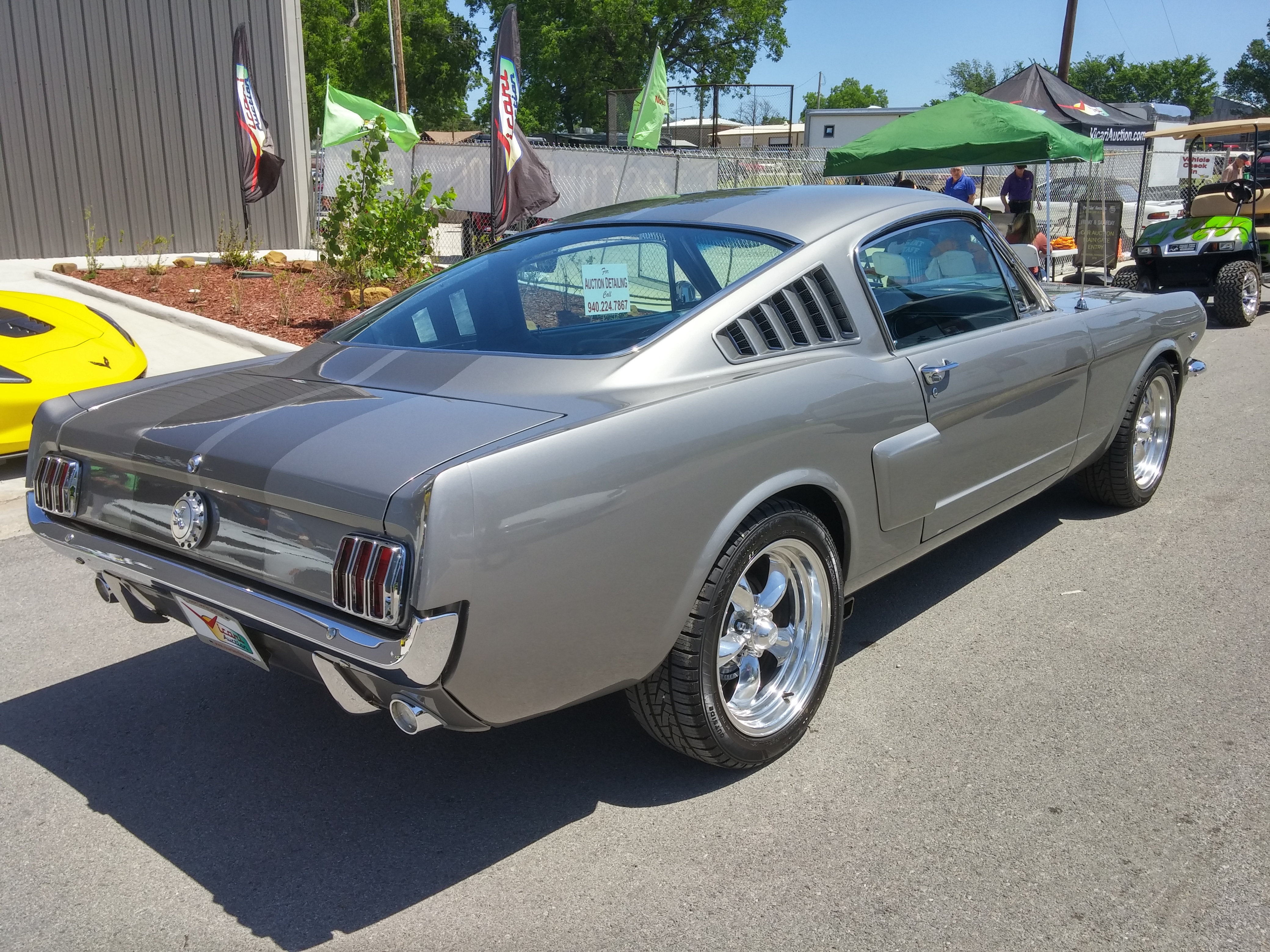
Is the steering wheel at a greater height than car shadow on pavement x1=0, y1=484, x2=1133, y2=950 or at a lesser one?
greater

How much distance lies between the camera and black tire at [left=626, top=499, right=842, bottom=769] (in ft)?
8.88

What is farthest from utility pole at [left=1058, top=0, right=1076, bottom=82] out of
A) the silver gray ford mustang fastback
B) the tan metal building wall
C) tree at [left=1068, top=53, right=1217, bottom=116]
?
tree at [left=1068, top=53, right=1217, bottom=116]

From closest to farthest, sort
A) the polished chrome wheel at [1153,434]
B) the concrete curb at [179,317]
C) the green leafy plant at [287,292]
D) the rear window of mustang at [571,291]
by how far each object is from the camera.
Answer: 1. the rear window of mustang at [571,291]
2. the polished chrome wheel at [1153,434]
3. the concrete curb at [179,317]
4. the green leafy plant at [287,292]

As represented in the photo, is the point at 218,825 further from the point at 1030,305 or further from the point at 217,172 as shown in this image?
the point at 217,172

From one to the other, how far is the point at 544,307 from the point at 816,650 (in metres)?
1.38

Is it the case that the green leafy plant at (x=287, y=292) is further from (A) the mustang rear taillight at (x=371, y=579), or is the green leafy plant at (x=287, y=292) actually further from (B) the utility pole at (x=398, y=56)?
(B) the utility pole at (x=398, y=56)

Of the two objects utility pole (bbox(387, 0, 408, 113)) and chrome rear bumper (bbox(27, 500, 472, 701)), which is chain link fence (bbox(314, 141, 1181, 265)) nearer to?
utility pole (bbox(387, 0, 408, 113))

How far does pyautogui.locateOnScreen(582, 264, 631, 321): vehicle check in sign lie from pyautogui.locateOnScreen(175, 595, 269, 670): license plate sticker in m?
1.41

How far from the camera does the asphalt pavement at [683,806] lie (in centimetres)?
241

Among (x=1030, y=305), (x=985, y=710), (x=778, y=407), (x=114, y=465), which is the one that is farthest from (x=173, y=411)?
(x=1030, y=305)

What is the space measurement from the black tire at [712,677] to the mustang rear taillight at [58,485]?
1666mm

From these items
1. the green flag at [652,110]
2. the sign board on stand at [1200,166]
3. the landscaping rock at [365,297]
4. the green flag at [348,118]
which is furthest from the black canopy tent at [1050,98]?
the landscaping rock at [365,297]

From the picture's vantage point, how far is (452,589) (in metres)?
2.16

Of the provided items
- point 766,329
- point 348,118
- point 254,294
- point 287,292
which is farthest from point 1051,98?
point 766,329
